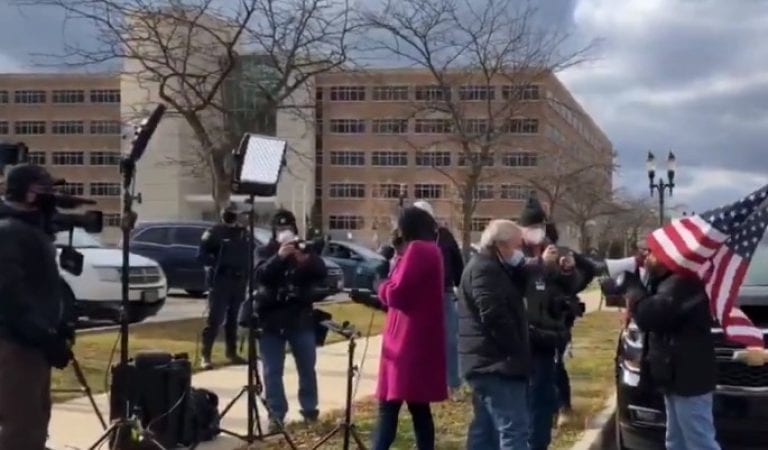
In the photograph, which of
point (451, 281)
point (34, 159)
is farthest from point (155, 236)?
point (451, 281)

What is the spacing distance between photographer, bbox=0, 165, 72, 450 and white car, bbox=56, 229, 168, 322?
9184mm

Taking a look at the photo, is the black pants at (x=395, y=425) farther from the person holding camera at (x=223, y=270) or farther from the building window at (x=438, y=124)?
the building window at (x=438, y=124)

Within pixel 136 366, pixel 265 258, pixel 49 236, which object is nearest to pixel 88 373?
pixel 265 258

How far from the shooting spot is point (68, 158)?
3287 inches

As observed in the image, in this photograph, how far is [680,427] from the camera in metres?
6.88

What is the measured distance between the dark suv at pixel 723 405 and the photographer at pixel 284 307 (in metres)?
2.43

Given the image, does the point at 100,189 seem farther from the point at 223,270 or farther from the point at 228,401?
the point at 228,401

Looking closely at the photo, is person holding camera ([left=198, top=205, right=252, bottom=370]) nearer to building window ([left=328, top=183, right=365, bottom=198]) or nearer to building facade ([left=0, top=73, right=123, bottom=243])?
building facade ([left=0, top=73, right=123, bottom=243])

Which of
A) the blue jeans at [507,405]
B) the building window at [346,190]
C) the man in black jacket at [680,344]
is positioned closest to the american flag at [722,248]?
the man in black jacket at [680,344]

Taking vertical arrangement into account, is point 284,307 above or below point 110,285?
above

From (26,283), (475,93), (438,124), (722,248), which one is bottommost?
(26,283)

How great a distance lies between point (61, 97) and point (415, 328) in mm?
78343

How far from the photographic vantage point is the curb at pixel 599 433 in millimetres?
9359

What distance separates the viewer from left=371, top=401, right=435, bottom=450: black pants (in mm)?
7570
